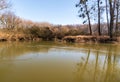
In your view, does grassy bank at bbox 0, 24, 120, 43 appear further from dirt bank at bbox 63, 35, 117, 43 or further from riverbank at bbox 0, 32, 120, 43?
dirt bank at bbox 63, 35, 117, 43

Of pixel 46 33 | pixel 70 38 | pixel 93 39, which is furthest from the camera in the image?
pixel 46 33

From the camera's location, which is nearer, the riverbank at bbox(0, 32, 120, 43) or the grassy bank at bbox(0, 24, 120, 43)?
the riverbank at bbox(0, 32, 120, 43)

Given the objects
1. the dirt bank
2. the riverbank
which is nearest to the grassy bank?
the riverbank

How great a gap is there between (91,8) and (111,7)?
2787 millimetres

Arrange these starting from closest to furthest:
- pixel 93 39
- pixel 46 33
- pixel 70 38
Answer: pixel 93 39, pixel 70 38, pixel 46 33

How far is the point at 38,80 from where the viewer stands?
5.08 m

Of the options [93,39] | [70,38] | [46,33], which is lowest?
[93,39]

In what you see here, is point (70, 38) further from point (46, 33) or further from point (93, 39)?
point (46, 33)

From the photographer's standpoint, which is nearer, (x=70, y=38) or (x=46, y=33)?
(x=70, y=38)

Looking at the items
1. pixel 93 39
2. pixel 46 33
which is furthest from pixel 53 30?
pixel 93 39

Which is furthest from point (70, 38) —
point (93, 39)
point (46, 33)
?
point (46, 33)

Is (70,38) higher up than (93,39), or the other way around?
(70,38)

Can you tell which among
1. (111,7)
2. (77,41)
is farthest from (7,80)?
(111,7)

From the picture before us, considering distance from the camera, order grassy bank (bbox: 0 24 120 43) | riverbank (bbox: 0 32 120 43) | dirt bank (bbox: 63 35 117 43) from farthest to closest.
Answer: grassy bank (bbox: 0 24 120 43)
riverbank (bbox: 0 32 120 43)
dirt bank (bbox: 63 35 117 43)
